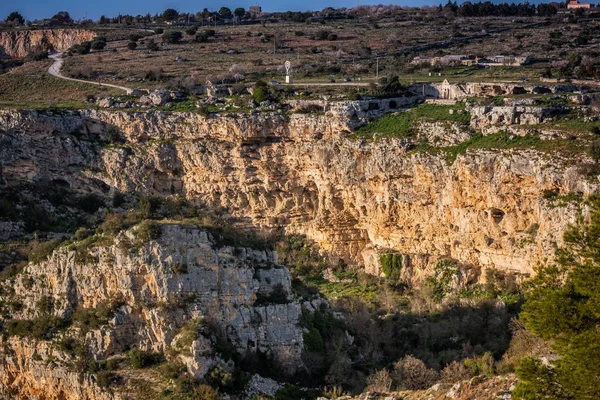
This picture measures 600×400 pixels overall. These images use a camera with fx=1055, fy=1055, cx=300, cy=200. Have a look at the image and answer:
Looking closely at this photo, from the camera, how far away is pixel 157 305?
33031 millimetres

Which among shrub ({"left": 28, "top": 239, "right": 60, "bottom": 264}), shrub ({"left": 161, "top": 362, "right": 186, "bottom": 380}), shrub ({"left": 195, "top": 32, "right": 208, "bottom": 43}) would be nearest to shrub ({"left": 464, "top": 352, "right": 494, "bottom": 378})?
shrub ({"left": 161, "top": 362, "right": 186, "bottom": 380})

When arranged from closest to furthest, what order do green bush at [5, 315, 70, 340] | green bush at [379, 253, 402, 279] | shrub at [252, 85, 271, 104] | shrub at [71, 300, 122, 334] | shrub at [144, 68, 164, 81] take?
shrub at [71, 300, 122, 334]
green bush at [5, 315, 70, 340]
green bush at [379, 253, 402, 279]
shrub at [252, 85, 271, 104]
shrub at [144, 68, 164, 81]

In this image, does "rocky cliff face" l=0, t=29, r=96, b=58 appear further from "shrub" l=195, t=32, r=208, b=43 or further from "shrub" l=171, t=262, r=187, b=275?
"shrub" l=171, t=262, r=187, b=275

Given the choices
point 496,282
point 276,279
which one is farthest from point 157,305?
point 496,282

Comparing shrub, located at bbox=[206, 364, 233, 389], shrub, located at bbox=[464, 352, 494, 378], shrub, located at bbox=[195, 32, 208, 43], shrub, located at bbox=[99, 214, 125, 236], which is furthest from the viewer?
shrub, located at bbox=[195, 32, 208, 43]

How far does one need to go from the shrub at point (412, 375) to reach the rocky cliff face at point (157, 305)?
331 centimetres

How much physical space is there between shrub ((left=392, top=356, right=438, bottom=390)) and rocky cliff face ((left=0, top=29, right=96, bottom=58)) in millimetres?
54922

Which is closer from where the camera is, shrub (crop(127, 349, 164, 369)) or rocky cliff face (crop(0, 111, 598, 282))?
shrub (crop(127, 349, 164, 369))

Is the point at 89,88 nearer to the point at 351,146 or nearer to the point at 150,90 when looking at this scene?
the point at 150,90

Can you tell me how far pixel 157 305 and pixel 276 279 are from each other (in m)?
4.19

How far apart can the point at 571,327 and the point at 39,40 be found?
68348 mm

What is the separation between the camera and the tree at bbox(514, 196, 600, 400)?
74.2 feet

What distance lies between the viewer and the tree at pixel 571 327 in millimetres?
22625

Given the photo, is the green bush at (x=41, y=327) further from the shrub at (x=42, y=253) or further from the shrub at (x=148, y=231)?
the shrub at (x=148, y=231)
